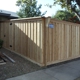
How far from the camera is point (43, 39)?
6.16 metres

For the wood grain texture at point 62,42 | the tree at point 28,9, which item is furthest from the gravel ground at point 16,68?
the tree at point 28,9

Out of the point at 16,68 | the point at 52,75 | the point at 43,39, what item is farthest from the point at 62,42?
the point at 16,68

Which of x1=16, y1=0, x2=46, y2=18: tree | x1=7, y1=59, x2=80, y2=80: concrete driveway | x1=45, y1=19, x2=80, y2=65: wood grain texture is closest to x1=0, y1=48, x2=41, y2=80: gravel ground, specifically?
x1=7, y1=59, x2=80, y2=80: concrete driveway

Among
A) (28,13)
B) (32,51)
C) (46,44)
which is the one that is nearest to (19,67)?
(32,51)

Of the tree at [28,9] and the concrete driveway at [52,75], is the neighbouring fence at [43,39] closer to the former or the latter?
the concrete driveway at [52,75]

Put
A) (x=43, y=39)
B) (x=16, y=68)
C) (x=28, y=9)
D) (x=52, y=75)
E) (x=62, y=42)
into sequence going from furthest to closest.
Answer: (x=28, y=9) → (x=62, y=42) → (x=43, y=39) → (x=16, y=68) → (x=52, y=75)

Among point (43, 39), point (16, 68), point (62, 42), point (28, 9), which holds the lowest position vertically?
point (16, 68)

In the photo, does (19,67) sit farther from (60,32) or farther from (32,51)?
(60,32)

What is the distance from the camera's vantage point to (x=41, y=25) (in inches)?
241

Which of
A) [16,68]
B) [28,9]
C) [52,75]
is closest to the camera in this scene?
[52,75]

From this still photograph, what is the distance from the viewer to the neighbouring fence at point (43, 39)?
6242 millimetres

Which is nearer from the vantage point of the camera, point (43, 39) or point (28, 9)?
point (43, 39)

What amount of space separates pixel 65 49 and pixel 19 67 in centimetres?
300

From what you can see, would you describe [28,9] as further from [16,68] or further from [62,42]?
[16,68]
